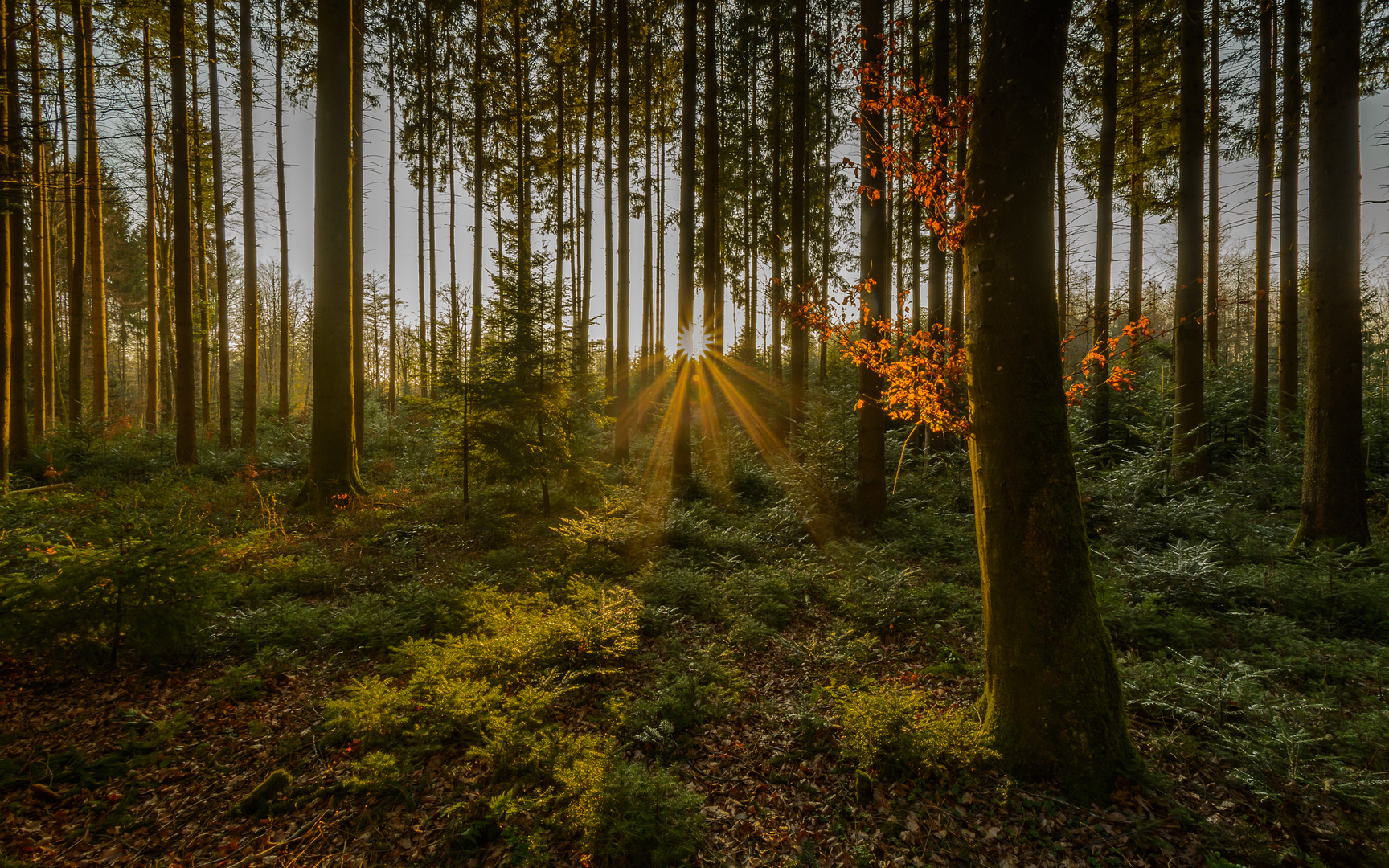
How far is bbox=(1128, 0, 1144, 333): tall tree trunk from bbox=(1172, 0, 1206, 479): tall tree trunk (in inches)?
73.5

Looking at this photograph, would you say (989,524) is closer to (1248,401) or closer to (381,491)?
(381,491)

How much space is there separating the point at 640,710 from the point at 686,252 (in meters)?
9.16

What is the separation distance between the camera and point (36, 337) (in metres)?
14.1

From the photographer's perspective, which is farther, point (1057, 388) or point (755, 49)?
point (755, 49)

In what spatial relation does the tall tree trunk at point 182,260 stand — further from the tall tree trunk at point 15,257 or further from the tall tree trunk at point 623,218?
the tall tree trunk at point 623,218

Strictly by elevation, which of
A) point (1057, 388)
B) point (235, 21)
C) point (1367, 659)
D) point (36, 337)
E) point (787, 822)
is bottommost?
point (787, 822)

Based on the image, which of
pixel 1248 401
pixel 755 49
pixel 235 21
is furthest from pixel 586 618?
pixel 235 21

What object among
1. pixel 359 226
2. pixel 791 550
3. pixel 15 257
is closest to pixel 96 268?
pixel 15 257

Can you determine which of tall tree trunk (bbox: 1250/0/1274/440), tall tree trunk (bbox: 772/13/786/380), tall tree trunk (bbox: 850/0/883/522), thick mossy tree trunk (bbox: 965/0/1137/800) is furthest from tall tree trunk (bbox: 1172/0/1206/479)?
thick mossy tree trunk (bbox: 965/0/1137/800)

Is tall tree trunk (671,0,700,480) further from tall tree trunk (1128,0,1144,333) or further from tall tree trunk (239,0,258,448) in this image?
tall tree trunk (239,0,258,448)

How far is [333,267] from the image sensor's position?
873 cm

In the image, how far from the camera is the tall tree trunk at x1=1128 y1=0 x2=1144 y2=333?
11406 millimetres

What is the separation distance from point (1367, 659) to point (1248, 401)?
999cm

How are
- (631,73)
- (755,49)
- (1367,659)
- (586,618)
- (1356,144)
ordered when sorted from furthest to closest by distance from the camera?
(631,73) → (755,49) → (1356,144) → (586,618) → (1367,659)
